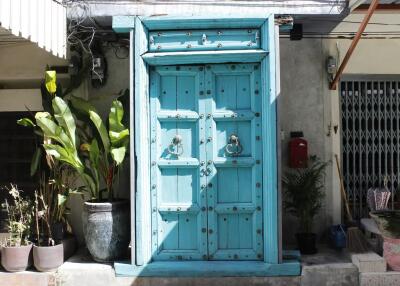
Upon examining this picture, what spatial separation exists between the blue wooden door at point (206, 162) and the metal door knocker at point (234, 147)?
0.04 ft

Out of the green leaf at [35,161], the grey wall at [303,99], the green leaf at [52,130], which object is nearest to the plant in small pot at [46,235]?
the green leaf at [35,161]

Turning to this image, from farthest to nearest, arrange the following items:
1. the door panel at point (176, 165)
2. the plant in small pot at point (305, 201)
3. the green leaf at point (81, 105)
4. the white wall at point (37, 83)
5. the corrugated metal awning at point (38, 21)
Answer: the white wall at point (37, 83), the plant in small pot at point (305, 201), the green leaf at point (81, 105), the door panel at point (176, 165), the corrugated metal awning at point (38, 21)

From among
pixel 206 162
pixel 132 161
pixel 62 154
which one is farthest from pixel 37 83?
pixel 206 162

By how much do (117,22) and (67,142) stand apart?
1.59m

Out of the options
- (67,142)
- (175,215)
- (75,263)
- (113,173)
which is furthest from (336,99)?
(75,263)

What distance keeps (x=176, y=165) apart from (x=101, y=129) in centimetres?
104

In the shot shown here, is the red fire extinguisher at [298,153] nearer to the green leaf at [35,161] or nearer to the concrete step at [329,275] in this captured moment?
the concrete step at [329,275]

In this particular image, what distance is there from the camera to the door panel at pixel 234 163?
576 centimetres

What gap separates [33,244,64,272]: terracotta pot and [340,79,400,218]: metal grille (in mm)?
4221

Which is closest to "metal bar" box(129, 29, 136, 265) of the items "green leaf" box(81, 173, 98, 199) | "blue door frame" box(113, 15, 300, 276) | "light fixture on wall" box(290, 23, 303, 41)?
"blue door frame" box(113, 15, 300, 276)

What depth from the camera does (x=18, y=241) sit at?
584cm

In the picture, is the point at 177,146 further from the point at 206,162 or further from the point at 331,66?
the point at 331,66

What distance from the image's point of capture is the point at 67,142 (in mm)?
5734

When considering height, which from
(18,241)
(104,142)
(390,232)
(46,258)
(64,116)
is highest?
(64,116)
